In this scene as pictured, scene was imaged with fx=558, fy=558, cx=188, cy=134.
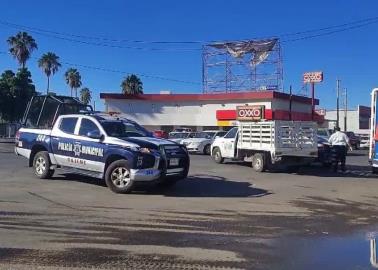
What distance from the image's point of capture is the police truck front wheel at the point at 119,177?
41.7ft

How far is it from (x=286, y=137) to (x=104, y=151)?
313 inches

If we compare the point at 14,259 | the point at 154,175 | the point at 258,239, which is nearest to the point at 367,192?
the point at 154,175

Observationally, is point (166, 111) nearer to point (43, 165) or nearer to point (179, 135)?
point (179, 135)

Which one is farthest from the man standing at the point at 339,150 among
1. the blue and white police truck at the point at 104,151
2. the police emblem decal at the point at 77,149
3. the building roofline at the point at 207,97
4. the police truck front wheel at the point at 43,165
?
the building roofline at the point at 207,97

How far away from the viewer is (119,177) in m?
12.9

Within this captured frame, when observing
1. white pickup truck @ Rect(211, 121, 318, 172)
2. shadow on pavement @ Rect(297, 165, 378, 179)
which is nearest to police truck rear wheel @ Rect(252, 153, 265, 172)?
white pickup truck @ Rect(211, 121, 318, 172)

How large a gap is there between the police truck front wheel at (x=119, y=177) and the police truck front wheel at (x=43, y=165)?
2.76m

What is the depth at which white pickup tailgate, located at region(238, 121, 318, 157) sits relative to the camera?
18891 millimetres

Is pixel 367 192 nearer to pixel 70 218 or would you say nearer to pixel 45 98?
pixel 70 218

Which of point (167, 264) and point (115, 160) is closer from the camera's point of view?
point (167, 264)

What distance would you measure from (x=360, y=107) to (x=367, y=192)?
290 ft

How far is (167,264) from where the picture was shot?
6.61m

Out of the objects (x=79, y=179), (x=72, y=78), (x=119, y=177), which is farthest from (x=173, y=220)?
(x=72, y=78)

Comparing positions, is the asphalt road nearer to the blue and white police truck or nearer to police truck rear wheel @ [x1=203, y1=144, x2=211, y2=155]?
the blue and white police truck
